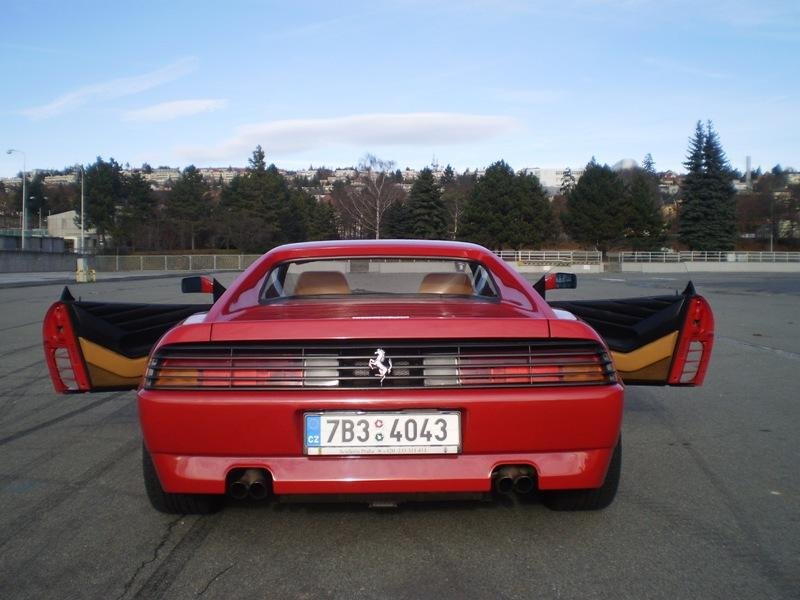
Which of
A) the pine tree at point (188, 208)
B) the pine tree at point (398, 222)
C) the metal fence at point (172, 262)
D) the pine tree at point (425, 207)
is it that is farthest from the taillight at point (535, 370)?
the pine tree at point (188, 208)

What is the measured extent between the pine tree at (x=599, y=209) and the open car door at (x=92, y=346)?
264 ft

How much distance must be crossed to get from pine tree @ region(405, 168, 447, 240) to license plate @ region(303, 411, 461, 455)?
6853cm

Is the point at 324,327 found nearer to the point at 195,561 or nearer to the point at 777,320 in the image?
the point at 195,561

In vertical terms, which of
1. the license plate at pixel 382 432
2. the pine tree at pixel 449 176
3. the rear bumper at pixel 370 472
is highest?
the pine tree at pixel 449 176

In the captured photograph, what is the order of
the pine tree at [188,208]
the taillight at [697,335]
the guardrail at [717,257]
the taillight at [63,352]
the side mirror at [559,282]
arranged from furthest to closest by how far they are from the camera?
the pine tree at [188,208] → the guardrail at [717,257] → the side mirror at [559,282] → the taillight at [697,335] → the taillight at [63,352]

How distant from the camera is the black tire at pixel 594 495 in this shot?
12.1ft

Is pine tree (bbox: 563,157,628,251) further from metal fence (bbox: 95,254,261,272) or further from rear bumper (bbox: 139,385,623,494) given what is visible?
rear bumper (bbox: 139,385,623,494)

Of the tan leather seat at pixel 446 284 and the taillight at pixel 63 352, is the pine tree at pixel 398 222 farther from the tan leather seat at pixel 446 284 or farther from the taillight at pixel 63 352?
the taillight at pixel 63 352

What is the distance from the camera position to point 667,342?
4668mm

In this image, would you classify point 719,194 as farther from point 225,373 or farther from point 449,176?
point 225,373

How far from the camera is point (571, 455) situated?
328cm

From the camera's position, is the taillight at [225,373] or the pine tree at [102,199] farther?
the pine tree at [102,199]

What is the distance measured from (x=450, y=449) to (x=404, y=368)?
0.38 m

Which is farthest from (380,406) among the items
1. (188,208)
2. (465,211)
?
(188,208)
